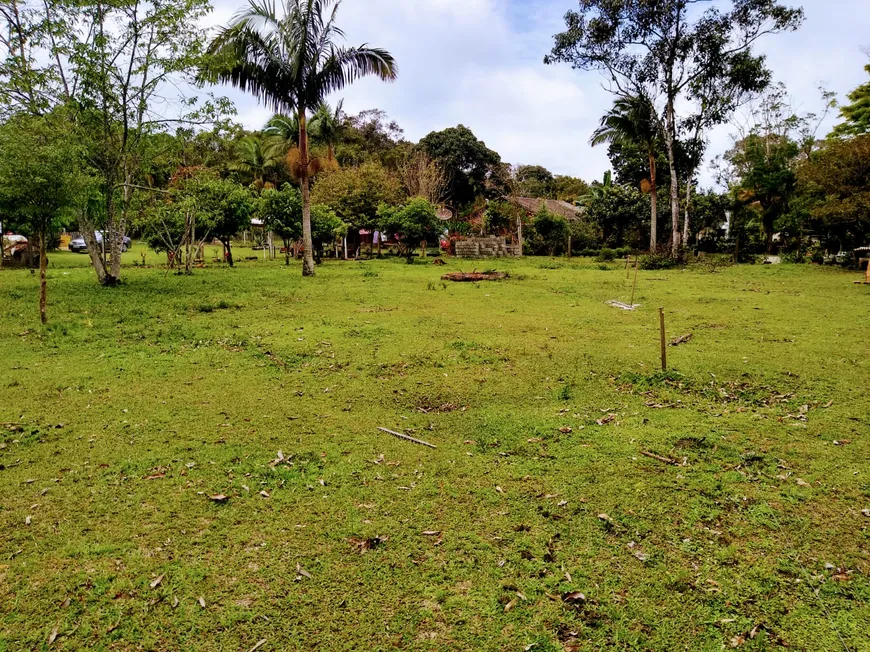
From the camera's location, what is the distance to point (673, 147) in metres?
24.7

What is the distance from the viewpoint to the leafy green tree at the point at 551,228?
94.9ft

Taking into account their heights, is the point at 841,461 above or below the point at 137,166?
below

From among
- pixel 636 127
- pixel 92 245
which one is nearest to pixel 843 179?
pixel 636 127

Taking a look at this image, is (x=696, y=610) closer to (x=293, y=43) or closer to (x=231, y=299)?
(x=231, y=299)

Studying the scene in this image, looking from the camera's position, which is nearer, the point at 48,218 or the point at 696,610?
the point at 696,610

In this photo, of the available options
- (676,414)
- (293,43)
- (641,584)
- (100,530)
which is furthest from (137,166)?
(641,584)

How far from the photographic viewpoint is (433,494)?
3.60m

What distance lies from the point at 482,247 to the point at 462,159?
11.8 metres

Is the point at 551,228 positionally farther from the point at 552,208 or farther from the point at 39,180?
the point at 39,180

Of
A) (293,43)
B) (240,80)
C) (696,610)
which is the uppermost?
(293,43)

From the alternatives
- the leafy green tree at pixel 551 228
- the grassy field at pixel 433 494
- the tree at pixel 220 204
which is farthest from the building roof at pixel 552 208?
the grassy field at pixel 433 494

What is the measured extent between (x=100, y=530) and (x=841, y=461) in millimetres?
5270

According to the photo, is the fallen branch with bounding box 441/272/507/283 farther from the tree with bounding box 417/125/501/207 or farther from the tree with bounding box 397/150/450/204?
the tree with bounding box 417/125/501/207

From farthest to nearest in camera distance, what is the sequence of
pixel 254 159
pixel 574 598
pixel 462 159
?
1. pixel 462 159
2. pixel 254 159
3. pixel 574 598
